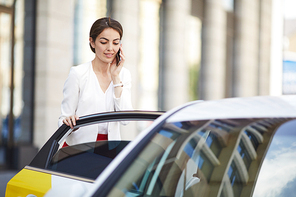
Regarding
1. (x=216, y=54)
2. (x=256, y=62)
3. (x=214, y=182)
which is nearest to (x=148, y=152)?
(x=214, y=182)

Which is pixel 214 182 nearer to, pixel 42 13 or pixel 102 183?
pixel 102 183

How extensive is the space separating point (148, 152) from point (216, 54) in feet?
39.7

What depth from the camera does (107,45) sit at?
277 cm

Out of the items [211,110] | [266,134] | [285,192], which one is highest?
[211,110]

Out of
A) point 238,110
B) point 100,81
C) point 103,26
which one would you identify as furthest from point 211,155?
point 103,26

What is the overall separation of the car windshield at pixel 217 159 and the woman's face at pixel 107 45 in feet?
4.04

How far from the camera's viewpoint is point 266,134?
68.7 inches

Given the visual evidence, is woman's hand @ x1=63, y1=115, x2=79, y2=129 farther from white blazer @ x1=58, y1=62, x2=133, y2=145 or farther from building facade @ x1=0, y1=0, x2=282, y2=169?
building facade @ x1=0, y1=0, x2=282, y2=169

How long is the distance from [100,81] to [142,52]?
7.90 metres

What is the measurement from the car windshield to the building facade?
602 cm

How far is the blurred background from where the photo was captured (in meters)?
7.43

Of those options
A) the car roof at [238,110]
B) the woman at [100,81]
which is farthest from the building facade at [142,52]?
the car roof at [238,110]

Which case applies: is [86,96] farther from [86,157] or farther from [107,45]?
[86,157]

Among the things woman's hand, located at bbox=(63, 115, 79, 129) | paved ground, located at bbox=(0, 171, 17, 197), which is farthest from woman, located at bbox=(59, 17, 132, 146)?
paved ground, located at bbox=(0, 171, 17, 197)
